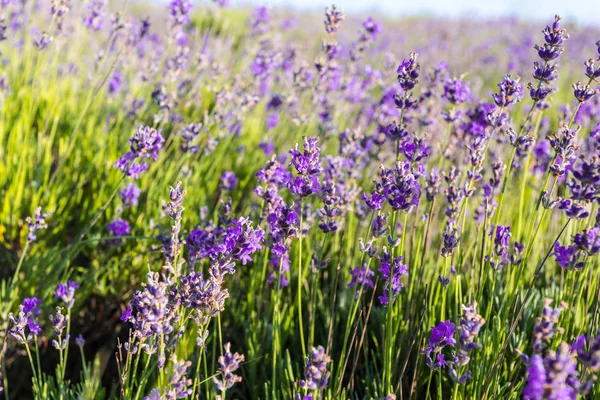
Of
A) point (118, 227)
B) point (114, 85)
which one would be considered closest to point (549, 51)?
point (118, 227)

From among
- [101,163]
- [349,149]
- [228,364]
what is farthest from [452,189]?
[101,163]

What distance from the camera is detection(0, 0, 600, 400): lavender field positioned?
1.50m

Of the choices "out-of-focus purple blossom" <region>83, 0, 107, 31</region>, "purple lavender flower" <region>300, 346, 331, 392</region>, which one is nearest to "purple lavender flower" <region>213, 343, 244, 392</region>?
"purple lavender flower" <region>300, 346, 331, 392</region>

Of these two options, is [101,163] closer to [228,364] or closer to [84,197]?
[84,197]

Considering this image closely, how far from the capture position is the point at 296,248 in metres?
2.53

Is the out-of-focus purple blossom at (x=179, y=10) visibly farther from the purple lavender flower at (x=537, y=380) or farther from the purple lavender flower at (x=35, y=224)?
the purple lavender flower at (x=537, y=380)

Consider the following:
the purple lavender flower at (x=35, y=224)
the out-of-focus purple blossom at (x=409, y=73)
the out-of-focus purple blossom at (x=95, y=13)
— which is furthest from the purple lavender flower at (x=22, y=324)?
the out-of-focus purple blossom at (x=95, y=13)

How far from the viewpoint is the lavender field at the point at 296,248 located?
1498 millimetres

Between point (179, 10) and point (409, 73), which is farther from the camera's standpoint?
point (179, 10)

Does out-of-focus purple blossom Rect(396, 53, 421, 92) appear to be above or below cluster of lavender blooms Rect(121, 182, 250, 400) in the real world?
above

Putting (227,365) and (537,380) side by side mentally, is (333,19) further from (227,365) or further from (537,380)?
(537,380)

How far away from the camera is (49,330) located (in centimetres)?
231

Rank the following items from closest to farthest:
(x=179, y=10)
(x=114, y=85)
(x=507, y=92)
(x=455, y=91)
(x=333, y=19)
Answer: (x=507, y=92)
(x=455, y=91)
(x=333, y=19)
(x=179, y=10)
(x=114, y=85)

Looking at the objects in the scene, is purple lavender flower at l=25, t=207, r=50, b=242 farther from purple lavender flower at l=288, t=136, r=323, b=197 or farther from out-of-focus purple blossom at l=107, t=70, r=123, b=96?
out-of-focus purple blossom at l=107, t=70, r=123, b=96
